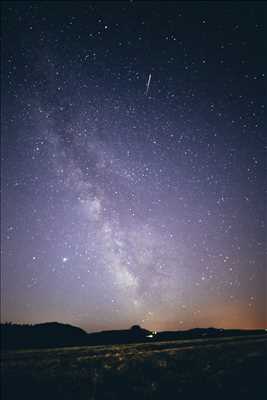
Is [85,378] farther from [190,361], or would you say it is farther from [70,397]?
[190,361]

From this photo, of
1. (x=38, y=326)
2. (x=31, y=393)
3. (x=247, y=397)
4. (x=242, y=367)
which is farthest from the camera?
(x=38, y=326)

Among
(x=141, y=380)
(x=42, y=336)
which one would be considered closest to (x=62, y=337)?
(x=42, y=336)

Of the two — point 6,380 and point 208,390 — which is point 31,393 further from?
point 208,390

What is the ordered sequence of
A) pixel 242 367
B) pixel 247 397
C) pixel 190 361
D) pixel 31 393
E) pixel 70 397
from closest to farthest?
pixel 247 397 < pixel 70 397 < pixel 31 393 < pixel 242 367 < pixel 190 361

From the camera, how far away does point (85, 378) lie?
14.3 m

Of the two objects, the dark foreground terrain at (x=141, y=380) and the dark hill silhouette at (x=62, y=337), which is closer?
the dark foreground terrain at (x=141, y=380)

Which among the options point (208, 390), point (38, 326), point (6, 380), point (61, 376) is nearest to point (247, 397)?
point (208, 390)

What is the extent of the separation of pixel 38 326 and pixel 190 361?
308 ft

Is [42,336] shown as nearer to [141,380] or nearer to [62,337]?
[62,337]

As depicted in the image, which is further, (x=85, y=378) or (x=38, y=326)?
(x=38, y=326)

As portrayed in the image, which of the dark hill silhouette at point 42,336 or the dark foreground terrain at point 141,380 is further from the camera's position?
the dark hill silhouette at point 42,336

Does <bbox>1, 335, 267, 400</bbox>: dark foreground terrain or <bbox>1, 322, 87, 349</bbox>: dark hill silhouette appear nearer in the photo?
<bbox>1, 335, 267, 400</bbox>: dark foreground terrain

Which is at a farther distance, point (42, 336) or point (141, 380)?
point (42, 336)

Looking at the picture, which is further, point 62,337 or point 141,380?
point 62,337
